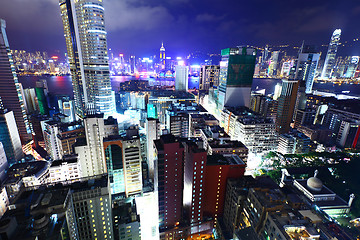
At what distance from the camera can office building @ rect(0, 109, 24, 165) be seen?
55281 millimetres

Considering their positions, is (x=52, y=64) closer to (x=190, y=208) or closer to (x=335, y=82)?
(x=190, y=208)

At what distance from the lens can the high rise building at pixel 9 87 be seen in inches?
2364

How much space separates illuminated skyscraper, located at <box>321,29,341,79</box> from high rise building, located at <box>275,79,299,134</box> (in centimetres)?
16340

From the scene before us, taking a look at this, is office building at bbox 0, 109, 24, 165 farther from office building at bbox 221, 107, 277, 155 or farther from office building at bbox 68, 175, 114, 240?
office building at bbox 221, 107, 277, 155

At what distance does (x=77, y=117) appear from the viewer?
86.1 m

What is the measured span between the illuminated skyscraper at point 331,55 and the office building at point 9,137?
850 feet

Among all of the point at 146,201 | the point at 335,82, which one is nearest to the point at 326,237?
the point at 146,201

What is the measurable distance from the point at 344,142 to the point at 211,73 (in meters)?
94.2

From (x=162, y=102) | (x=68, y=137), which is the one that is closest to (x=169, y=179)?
(x=68, y=137)

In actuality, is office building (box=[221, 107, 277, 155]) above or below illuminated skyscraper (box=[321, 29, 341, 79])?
below

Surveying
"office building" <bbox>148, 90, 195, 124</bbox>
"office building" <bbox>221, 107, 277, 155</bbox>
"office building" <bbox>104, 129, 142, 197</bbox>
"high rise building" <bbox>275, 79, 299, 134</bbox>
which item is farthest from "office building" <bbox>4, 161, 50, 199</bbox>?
"high rise building" <bbox>275, 79, 299, 134</bbox>

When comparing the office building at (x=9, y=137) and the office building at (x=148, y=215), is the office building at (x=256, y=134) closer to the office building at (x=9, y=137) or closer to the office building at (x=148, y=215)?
the office building at (x=148, y=215)

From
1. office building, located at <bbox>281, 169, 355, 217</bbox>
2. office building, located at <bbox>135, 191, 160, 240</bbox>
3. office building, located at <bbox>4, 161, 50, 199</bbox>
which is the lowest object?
office building, located at <bbox>135, 191, 160, 240</bbox>

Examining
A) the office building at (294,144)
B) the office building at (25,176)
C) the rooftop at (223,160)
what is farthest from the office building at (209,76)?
the office building at (25,176)
